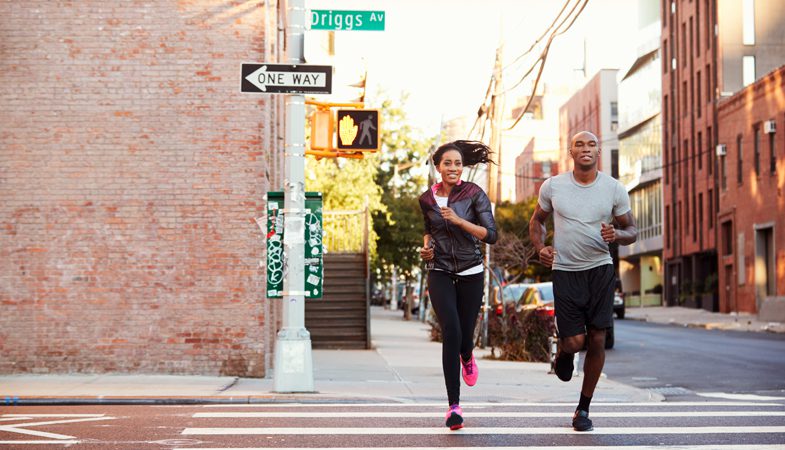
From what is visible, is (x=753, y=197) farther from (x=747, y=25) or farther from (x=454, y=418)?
(x=454, y=418)

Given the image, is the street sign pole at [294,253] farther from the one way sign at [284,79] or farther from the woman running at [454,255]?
the woman running at [454,255]

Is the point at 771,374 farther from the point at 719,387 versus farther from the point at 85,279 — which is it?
the point at 85,279

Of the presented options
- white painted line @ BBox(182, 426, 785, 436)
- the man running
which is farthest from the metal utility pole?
the man running

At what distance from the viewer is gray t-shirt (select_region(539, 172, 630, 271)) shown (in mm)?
8547

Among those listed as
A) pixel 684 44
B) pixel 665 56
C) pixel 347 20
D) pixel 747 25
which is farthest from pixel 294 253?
pixel 665 56

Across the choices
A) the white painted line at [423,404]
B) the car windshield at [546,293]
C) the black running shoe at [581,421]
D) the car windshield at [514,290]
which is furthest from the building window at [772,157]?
the black running shoe at [581,421]

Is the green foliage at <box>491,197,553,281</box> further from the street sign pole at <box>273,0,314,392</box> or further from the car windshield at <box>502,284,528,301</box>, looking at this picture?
the street sign pole at <box>273,0,314,392</box>

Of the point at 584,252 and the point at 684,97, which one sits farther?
the point at 684,97

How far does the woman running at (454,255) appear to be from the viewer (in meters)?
8.81

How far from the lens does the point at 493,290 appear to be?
97.2ft

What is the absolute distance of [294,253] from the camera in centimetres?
1273

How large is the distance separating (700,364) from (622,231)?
11.7 metres

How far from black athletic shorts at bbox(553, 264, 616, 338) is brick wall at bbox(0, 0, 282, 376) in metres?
7.04

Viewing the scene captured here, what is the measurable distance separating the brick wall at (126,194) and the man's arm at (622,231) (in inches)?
280
